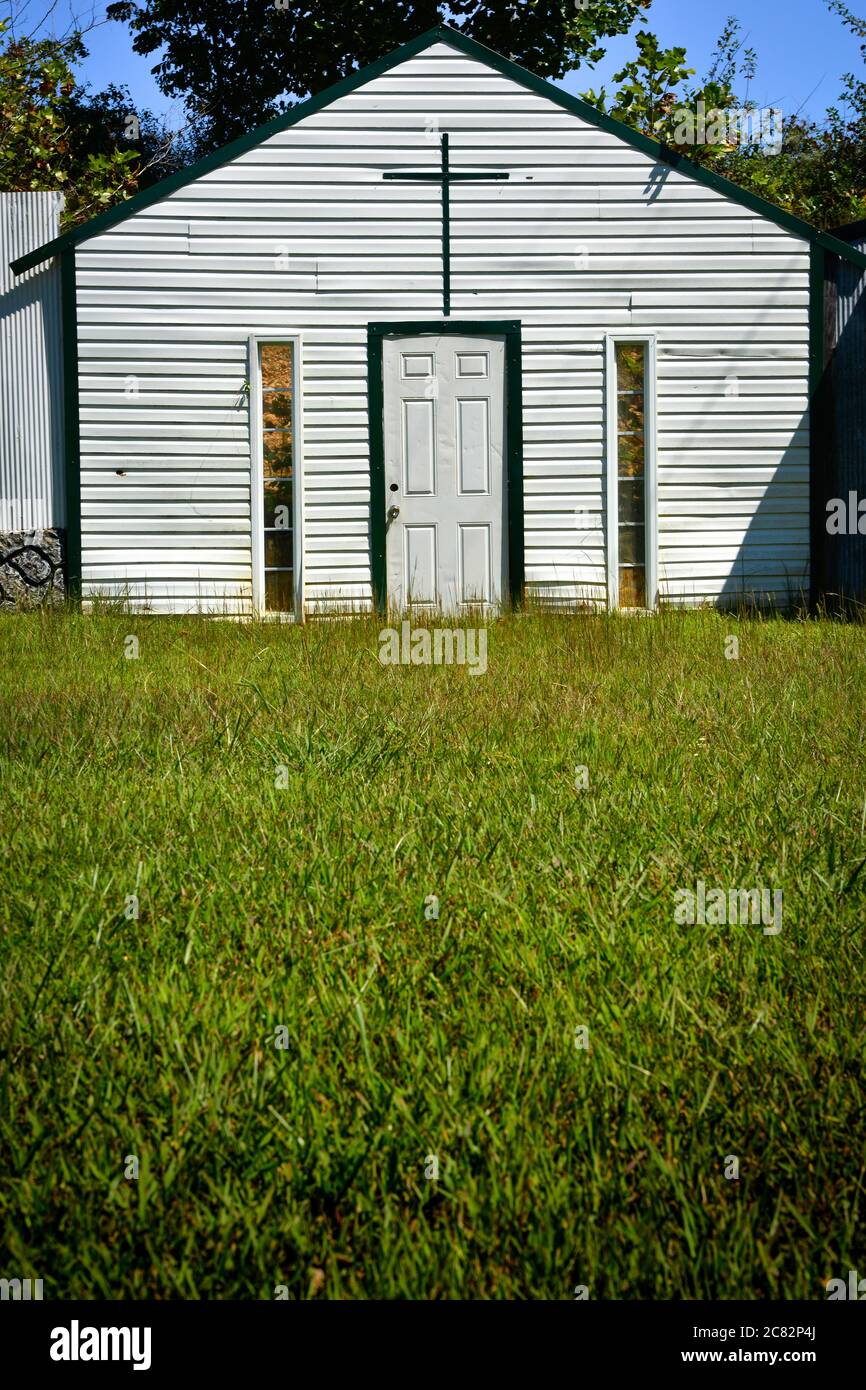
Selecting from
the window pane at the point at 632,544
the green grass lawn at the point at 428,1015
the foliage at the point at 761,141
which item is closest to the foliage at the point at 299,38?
the foliage at the point at 761,141

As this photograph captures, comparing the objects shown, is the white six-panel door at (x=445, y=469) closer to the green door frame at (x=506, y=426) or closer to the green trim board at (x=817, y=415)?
the green door frame at (x=506, y=426)

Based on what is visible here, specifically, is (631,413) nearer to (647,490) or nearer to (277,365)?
(647,490)

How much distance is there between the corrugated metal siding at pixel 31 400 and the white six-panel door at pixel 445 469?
3165mm

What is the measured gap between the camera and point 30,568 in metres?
12.8

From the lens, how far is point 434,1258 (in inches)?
79.9

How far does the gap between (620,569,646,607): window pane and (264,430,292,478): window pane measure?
3.41 meters

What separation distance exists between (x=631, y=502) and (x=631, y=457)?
451mm

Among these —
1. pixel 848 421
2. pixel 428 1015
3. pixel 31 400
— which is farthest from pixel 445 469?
pixel 428 1015

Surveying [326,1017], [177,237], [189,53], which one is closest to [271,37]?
[189,53]

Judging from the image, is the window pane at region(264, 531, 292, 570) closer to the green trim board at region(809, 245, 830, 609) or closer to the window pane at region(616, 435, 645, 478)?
the window pane at region(616, 435, 645, 478)

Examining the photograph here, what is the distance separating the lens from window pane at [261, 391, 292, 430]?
12961mm
